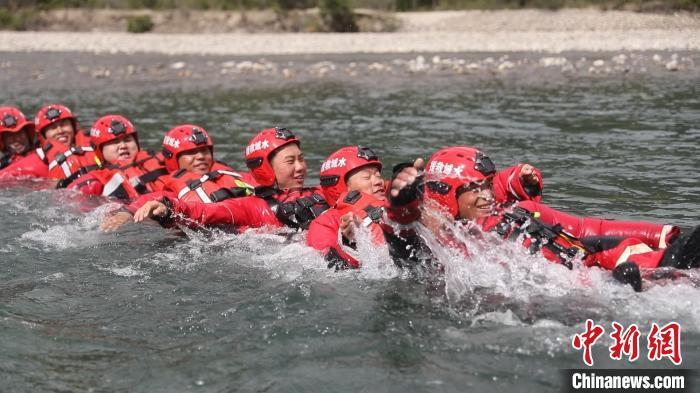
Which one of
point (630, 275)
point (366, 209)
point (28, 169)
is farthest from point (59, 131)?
point (630, 275)

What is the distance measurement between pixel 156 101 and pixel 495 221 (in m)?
19.5

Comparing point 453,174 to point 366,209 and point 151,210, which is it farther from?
point 151,210

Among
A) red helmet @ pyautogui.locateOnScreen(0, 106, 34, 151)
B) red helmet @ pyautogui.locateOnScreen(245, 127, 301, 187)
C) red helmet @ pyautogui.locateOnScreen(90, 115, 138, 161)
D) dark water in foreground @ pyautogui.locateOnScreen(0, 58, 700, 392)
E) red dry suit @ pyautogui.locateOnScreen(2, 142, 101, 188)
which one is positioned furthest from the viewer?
red helmet @ pyautogui.locateOnScreen(0, 106, 34, 151)

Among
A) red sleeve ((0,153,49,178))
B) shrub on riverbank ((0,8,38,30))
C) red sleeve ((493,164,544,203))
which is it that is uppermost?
shrub on riverbank ((0,8,38,30))

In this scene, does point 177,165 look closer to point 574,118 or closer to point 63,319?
point 63,319

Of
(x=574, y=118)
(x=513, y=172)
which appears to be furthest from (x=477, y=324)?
(x=574, y=118)

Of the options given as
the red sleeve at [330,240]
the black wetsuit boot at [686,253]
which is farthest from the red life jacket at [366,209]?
the black wetsuit boot at [686,253]

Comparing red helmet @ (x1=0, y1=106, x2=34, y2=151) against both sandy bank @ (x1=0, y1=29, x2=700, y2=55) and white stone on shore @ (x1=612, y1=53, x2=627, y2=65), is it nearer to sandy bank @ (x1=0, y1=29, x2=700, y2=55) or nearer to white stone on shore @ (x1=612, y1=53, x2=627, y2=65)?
white stone on shore @ (x1=612, y1=53, x2=627, y2=65)

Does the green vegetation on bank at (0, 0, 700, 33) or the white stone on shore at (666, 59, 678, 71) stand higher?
the green vegetation on bank at (0, 0, 700, 33)

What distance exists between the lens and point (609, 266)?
7258 mm

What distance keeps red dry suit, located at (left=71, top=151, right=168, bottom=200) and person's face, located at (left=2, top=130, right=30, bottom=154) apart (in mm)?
3023

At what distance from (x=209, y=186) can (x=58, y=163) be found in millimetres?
4519

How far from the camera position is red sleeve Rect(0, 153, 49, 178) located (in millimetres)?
13711

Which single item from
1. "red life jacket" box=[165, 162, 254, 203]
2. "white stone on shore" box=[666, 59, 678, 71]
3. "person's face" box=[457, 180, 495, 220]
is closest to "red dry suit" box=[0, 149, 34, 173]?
"red life jacket" box=[165, 162, 254, 203]
